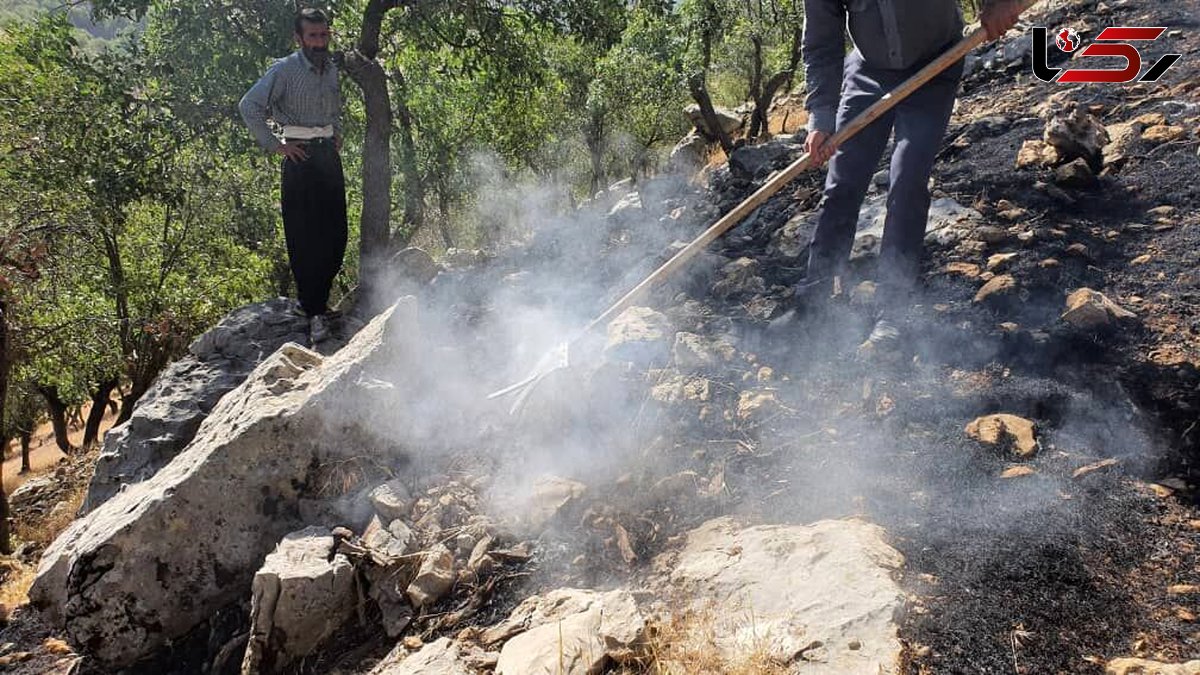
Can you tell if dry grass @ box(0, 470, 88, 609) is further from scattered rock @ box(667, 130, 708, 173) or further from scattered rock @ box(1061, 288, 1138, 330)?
scattered rock @ box(667, 130, 708, 173)

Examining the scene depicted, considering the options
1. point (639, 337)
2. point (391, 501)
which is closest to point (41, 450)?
point (391, 501)

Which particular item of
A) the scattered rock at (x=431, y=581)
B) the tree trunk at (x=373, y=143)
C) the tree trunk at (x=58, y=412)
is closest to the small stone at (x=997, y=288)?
the scattered rock at (x=431, y=581)

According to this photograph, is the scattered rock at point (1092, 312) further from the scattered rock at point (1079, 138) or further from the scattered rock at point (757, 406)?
the scattered rock at point (1079, 138)

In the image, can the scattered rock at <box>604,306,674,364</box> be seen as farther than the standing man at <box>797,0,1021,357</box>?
Yes

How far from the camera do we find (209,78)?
4.46 metres

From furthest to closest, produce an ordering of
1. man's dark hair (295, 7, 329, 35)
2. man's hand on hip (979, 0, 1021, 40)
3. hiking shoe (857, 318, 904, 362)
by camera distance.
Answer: man's dark hair (295, 7, 329, 35) → hiking shoe (857, 318, 904, 362) → man's hand on hip (979, 0, 1021, 40)

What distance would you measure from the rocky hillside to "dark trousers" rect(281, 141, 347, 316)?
62 centimetres

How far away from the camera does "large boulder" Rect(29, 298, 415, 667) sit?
2494 mm

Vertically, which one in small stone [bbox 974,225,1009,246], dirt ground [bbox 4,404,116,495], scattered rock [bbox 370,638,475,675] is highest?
small stone [bbox 974,225,1009,246]

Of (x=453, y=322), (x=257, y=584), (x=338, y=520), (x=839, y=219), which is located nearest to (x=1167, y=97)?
(x=839, y=219)

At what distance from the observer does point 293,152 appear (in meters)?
3.88

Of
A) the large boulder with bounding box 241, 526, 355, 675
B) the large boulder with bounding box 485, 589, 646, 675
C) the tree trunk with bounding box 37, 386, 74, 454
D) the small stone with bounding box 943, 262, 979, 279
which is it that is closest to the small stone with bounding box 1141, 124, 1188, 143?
the small stone with bounding box 943, 262, 979, 279

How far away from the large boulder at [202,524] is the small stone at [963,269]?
3042mm

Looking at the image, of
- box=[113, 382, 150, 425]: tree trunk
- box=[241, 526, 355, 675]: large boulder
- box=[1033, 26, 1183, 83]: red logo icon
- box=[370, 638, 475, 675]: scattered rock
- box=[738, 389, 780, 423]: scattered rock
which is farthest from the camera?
box=[113, 382, 150, 425]: tree trunk
